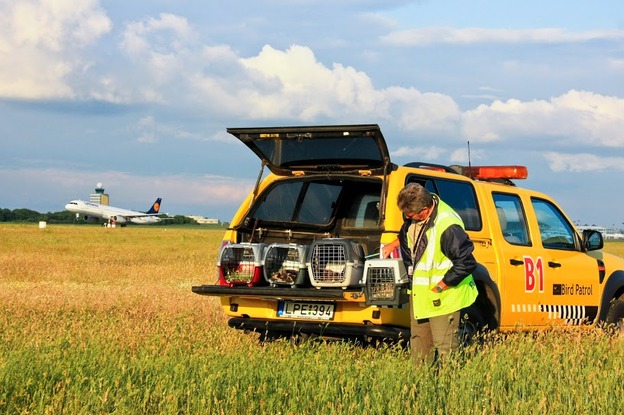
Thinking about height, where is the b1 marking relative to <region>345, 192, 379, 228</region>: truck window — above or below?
below

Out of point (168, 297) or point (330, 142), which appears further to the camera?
point (168, 297)

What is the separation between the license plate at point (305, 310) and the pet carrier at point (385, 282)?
2.10 feet

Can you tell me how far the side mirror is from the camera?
33.8ft

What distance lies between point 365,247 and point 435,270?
1757 millimetres

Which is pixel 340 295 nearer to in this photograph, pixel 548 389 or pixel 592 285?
pixel 548 389

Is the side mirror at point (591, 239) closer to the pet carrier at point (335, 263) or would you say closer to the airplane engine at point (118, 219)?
the pet carrier at point (335, 263)

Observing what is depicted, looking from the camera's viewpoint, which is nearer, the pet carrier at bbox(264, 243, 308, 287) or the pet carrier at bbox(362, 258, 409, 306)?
the pet carrier at bbox(362, 258, 409, 306)

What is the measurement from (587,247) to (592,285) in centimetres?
43

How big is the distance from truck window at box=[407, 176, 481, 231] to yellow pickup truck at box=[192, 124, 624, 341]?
13 millimetres

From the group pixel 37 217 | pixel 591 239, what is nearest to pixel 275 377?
pixel 591 239

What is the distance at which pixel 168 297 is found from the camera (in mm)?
14484

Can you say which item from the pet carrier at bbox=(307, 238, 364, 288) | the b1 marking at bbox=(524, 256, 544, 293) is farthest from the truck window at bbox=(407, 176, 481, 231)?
the pet carrier at bbox=(307, 238, 364, 288)

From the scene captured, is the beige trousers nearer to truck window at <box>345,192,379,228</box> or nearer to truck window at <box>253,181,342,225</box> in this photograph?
truck window at <box>345,192,379,228</box>

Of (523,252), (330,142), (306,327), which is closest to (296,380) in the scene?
(306,327)
